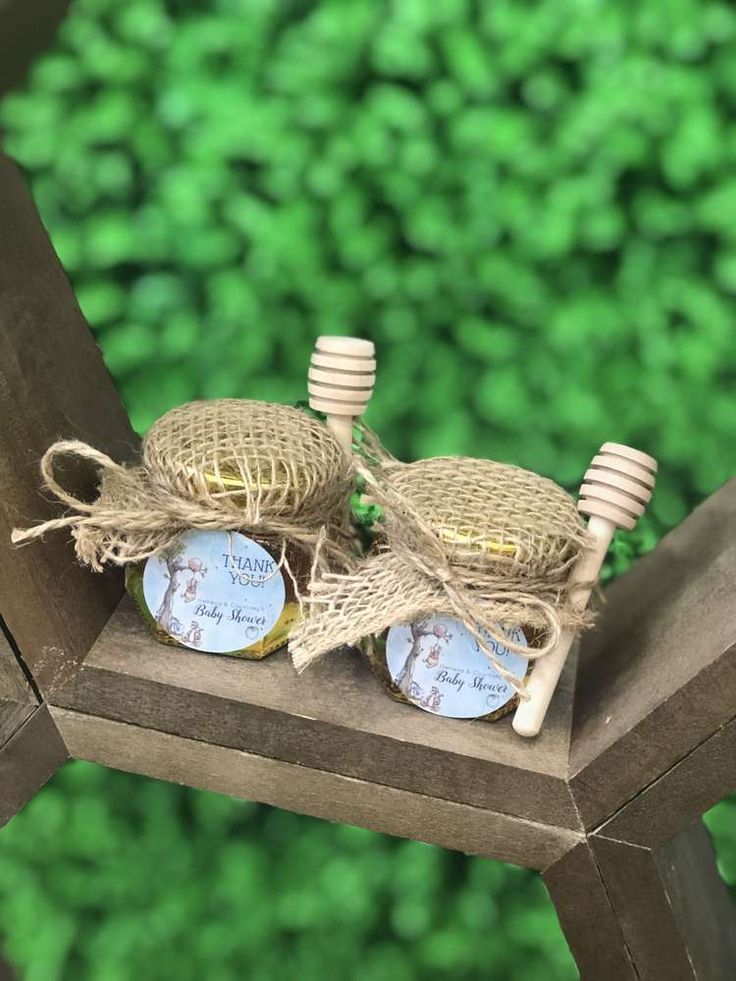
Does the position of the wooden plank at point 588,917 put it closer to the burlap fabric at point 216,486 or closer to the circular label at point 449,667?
the circular label at point 449,667

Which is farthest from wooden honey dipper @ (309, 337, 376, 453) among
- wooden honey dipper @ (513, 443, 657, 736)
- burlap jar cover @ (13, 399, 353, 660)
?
wooden honey dipper @ (513, 443, 657, 736)

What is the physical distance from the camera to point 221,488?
1.54 feet

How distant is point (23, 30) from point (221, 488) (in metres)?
0.37

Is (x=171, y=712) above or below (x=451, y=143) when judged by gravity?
A: below

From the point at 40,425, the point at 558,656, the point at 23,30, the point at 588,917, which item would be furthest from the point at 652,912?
the point at 23,30

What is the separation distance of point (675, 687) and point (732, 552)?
0.17m

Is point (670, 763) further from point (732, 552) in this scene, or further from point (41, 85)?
point (41, 85)

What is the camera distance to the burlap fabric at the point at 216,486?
0.47 meters

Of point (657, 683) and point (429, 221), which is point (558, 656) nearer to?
point (657, 683)

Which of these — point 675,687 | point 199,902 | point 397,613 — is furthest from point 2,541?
point 199,902

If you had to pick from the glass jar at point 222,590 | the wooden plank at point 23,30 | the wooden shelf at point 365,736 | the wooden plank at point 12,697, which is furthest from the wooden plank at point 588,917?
the wooden plank at point 23,30

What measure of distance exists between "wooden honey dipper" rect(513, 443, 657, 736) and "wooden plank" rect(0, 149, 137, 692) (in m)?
0.25

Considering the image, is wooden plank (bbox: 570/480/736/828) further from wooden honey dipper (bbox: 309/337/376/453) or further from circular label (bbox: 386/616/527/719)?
wooden honey dipper (bbox: 309/337/376/453)

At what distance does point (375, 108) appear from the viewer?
2.25 ft
